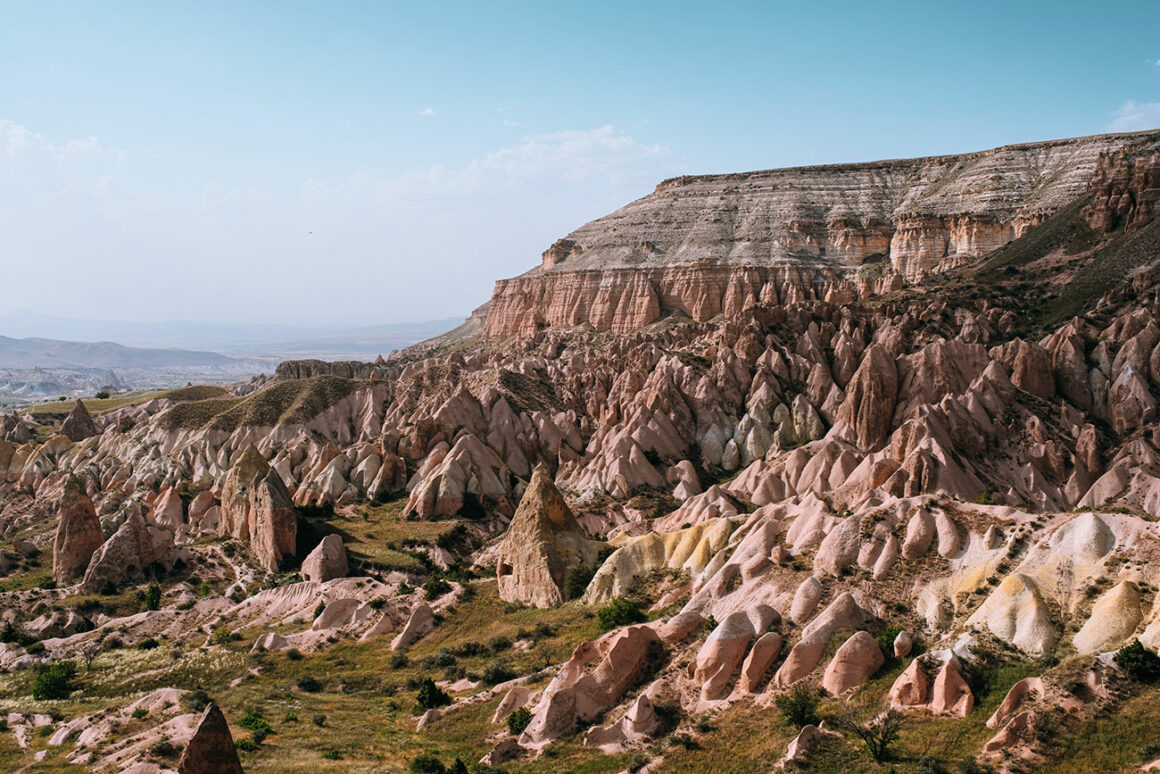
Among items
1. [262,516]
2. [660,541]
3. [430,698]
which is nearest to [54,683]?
[430,698]

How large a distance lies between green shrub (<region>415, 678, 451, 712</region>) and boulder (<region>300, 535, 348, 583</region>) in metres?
21.5

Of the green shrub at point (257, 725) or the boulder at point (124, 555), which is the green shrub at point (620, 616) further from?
the boulder at point (124, 555)

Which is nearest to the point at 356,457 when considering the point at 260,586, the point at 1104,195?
the point at 260,586

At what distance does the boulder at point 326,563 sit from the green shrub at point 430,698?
70.4 feet

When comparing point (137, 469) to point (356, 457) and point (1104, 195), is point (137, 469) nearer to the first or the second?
point (356, 457)

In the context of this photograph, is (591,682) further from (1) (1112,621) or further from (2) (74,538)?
(2) (74,538)

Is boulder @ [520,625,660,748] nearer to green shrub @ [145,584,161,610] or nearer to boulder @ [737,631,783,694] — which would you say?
boulder @ [737,631,783,694]

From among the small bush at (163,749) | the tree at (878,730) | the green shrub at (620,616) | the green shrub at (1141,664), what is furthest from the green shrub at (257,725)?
the green shrub at (1141,664)

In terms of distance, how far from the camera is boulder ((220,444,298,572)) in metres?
60.5

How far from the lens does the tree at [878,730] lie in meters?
23.5

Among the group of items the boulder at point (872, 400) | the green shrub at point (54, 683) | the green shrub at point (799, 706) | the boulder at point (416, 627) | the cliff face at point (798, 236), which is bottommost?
the green shrub at point (54, 683)

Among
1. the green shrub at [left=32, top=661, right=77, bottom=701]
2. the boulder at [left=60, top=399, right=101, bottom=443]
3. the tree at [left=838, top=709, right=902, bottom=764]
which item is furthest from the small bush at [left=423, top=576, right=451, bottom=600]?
the boulder at [left=60, top=399, right=101, bottom=443]

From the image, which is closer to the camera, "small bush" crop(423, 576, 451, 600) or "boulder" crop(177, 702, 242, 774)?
"boulder" crop(177, 702, 242, 774)

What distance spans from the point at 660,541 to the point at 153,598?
1381 inches
